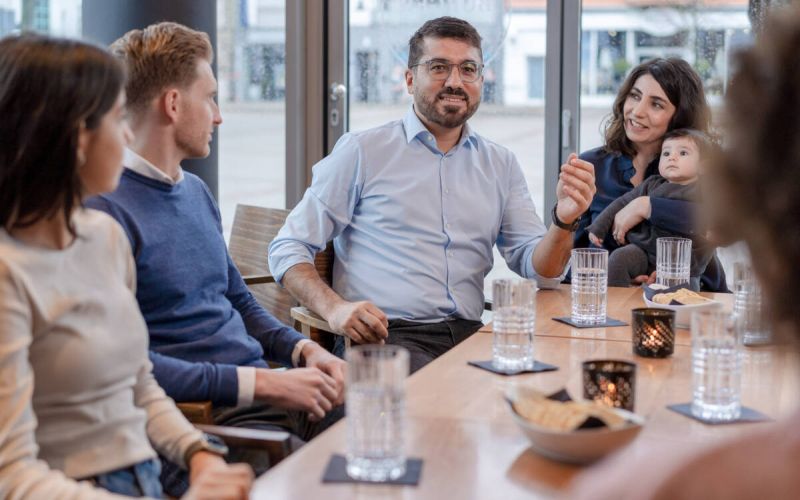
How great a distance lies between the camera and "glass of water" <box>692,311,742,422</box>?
5.75 ft

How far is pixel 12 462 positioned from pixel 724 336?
1.15 metres

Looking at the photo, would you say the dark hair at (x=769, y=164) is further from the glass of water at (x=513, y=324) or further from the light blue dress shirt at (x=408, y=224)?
the light blue dress shirt at (x=408, y=224)

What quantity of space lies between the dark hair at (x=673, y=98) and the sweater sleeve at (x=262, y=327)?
67.3 inches

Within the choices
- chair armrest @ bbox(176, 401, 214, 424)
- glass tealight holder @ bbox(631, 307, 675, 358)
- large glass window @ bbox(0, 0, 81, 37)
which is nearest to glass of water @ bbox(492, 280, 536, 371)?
glass tealight holder @ bbox(631, 307, 675, 358)

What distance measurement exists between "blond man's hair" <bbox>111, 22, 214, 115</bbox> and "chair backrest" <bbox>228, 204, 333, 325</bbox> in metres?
1.36

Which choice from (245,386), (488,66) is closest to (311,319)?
(245,386)

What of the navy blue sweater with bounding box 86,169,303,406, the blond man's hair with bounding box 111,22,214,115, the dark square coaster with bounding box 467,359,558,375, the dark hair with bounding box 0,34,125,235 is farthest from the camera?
the blond man's hair with bounding box 111,22,214,115

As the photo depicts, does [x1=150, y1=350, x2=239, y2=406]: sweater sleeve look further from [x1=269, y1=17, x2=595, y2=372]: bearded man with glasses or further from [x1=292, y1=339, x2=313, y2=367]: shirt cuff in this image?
[x1=269, y1=17, x2=595, y2=372]: bearded man with glasses

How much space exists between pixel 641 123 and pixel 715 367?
213 centimetres

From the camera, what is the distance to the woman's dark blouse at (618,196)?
137 inches

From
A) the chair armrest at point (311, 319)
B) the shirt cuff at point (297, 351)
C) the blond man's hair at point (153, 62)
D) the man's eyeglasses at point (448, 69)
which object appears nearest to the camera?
the blond man's hair at point (153, 62)

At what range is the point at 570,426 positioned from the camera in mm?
1490

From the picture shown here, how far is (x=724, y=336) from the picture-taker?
177 cm

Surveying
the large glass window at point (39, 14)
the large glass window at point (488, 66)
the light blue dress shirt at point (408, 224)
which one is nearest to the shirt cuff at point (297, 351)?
the light blue dress shirt at point (408, 224)
